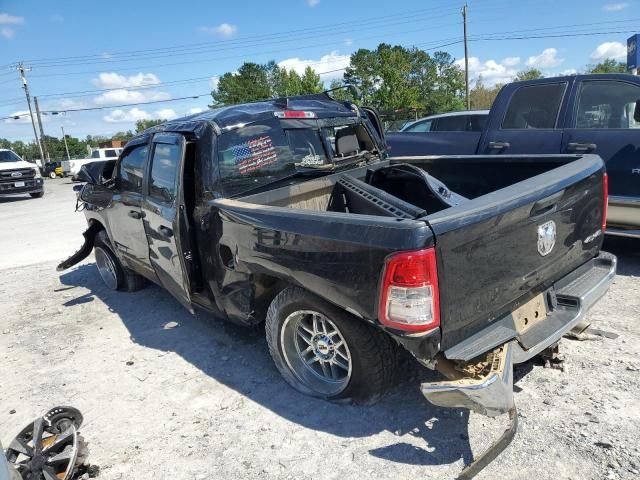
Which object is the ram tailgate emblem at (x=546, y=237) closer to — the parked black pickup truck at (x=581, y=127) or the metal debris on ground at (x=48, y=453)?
the parked black pickup truck at (x=581, y=127)

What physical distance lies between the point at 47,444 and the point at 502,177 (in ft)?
11.9

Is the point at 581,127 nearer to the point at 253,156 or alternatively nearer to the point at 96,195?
the point at 253,156

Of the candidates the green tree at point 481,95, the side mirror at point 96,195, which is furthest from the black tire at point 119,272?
the green tree at point 481,95

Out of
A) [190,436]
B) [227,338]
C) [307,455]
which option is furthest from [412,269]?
[227,338]

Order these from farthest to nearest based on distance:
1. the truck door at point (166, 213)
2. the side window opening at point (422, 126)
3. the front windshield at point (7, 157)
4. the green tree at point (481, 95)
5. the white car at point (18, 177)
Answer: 1. the green tree at point (481, 95)
2. the front windshield at point (7, 157)
3. the white car at point (18, 177)
4. the side window opening at point (422, 126)
5. the truck door at point (166, 213)

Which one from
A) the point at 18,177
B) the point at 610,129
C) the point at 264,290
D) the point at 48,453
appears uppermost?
the point at 610,129

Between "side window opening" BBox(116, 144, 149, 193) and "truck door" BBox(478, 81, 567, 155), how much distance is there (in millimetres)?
3904

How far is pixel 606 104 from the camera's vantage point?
5184mm

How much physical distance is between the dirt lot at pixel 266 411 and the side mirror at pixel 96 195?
4.18ft

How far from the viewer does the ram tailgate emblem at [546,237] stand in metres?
2.73

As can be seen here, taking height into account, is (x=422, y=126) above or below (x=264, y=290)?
A: above

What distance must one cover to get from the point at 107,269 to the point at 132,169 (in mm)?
1906

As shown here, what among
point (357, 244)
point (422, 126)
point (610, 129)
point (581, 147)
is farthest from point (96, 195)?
point (422, 126)

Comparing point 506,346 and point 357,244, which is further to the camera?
point 506,346
